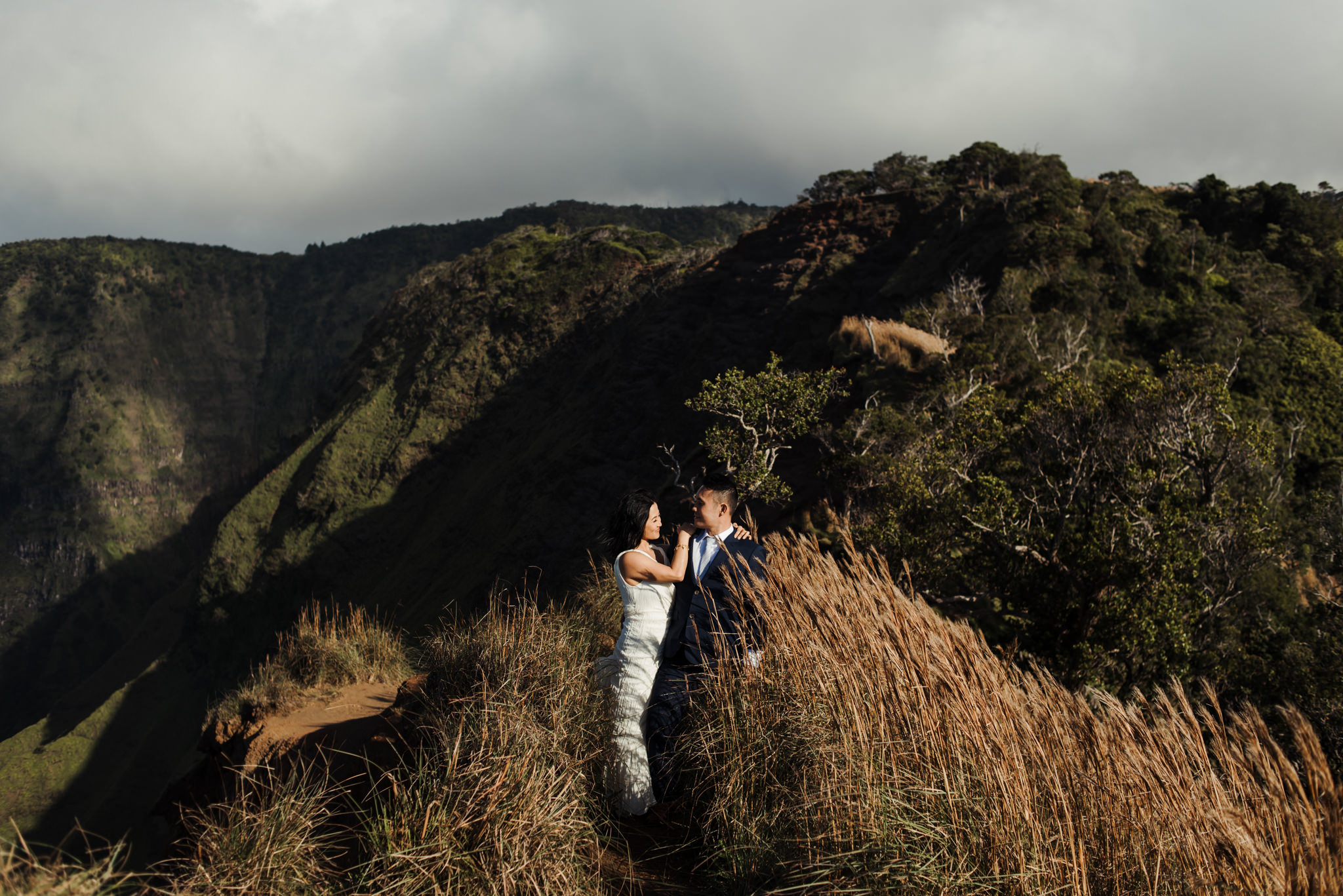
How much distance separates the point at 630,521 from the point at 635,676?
699mm

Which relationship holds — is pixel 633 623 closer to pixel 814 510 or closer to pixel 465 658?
pixel 465 658

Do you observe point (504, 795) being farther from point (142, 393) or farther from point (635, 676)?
point (142, 393)

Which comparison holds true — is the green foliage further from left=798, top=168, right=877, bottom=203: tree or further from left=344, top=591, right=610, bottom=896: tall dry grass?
left=798, top=168, right=877, bottom=203: tree

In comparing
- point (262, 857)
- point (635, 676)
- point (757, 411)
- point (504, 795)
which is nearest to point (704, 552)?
point (635, 676)

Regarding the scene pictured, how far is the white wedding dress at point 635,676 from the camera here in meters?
3.14

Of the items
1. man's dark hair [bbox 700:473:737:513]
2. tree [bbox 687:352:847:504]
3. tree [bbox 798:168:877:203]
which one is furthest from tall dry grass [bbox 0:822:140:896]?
tree [bbox 798:168:877:203]

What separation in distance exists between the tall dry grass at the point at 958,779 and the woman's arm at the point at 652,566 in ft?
1.61

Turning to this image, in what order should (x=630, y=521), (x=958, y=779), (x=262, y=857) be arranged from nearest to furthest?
(x=262, y=857)
(x=958, y=779)
(x=630, y=521)

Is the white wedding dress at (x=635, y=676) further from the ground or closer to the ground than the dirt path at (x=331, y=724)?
further from the ground

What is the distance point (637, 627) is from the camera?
337cm

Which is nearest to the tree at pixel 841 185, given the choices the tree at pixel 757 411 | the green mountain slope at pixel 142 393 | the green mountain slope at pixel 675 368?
the green mountain slope at pixel 675 368

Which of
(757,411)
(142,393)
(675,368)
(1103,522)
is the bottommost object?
(142,393)

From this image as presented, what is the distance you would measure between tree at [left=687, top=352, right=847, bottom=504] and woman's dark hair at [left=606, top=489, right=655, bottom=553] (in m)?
6.70

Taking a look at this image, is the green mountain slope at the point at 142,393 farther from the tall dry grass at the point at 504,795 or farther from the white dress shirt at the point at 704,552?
the tall dry grass at the point at 504,795
